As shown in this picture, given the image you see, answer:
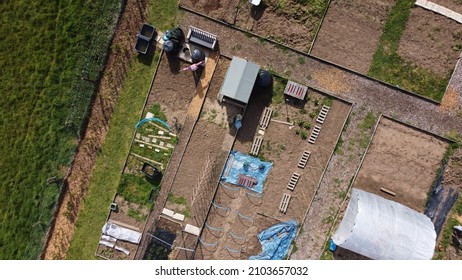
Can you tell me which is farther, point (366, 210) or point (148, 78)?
point (148, 78)

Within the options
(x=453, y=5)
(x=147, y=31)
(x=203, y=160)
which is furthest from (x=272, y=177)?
(x=453, y=5)

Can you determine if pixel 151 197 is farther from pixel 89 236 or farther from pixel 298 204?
pixel 298 204

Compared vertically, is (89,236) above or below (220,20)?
below

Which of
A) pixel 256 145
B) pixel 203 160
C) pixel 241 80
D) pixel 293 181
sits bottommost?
pixel 203 160

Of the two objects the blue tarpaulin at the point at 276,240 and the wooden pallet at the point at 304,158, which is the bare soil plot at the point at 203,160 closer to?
the blue tarpaulin at the point at 276,240

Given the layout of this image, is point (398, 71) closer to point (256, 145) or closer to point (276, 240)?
point (256, 145)

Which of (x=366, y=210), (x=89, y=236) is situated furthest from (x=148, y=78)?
(x=366, y=210)

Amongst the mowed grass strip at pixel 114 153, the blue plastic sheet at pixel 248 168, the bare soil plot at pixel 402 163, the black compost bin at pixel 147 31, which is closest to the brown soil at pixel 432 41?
the bare soil plot at pixel 402 163
